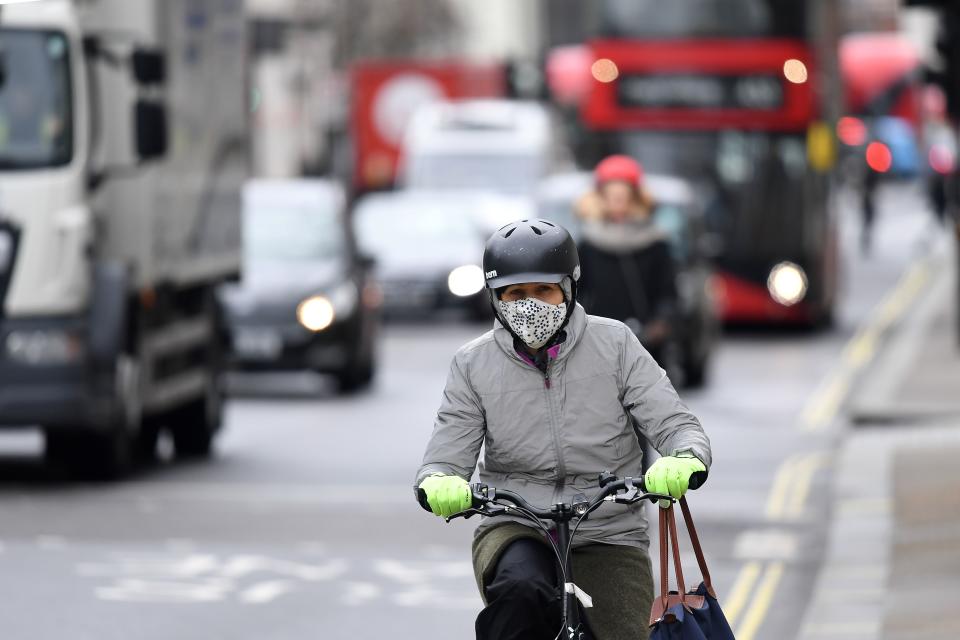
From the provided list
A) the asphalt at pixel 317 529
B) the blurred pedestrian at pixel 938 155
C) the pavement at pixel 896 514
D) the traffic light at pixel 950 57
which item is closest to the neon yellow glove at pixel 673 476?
the pavement at pixel 896 514

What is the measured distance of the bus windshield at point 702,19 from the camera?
25.2 metres

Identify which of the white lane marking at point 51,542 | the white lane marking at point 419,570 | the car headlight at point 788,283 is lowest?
the white lane marking at point 419,570

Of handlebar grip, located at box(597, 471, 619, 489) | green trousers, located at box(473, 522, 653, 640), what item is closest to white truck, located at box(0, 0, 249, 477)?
green trousers, located at box(473, 522, 653, 640)

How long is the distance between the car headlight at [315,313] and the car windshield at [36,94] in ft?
21.1

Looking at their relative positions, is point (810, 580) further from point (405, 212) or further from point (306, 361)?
point (405, 212)

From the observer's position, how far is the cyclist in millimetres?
5273

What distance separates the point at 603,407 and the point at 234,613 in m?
4.17

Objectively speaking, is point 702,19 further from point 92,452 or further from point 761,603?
point 761,603

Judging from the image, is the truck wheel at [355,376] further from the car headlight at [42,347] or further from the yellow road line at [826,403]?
the car headlight at [42,347]

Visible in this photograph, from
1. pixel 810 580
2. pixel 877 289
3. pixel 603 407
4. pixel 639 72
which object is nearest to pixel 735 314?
pixel 639 72

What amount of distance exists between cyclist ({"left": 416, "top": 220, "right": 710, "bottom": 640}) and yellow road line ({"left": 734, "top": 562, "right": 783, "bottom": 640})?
3212 mm

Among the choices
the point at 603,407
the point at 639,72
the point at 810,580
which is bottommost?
the point at 810,580

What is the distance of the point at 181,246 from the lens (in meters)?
14.6

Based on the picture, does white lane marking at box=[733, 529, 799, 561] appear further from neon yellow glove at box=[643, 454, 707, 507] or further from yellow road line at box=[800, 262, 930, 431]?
neon yellow glove at box=[643, 454, 707, 507]
